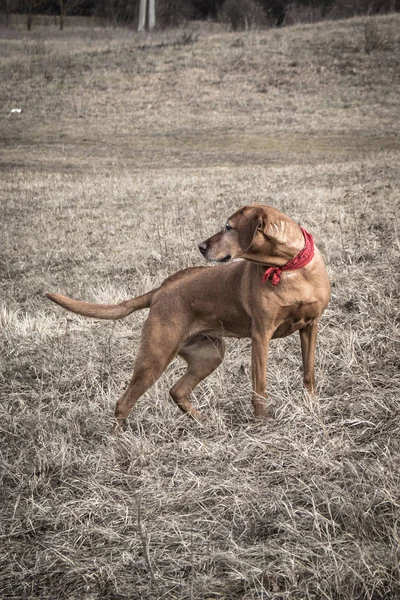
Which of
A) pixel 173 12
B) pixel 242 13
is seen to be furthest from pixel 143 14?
pixel 173 12

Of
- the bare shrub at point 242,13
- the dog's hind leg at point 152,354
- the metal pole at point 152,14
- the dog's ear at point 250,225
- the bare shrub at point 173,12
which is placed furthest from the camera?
the bare shrub at point 173,12

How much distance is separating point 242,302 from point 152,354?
0.62 metres

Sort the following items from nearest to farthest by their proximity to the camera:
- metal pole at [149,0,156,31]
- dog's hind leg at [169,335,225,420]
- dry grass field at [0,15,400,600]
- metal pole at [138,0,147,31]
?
dry grass field at [0,15,400,600] → dog's hind leg at [169,335,225,420] → metal pole at [138,0,147,31] → metal pole at [149,0,156,31]

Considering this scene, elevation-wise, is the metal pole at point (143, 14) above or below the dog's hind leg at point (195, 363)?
below

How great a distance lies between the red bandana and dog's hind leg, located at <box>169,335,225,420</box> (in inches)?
26.1

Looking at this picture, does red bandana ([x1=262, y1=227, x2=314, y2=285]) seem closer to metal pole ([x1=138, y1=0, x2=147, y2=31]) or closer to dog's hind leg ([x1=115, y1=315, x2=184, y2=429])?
dog's hind leg ([x1=115, y1=315, x2=184, y2=429])

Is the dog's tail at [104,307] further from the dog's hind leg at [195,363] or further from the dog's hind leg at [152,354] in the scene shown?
the dog's hind leg at [195,363]

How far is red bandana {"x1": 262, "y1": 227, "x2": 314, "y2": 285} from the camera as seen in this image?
14.3 feet

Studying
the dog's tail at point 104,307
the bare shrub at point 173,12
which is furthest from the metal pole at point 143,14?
the dog's tail at point 104,307

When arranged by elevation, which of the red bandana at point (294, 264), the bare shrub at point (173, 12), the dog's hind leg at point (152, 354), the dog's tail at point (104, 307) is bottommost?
the bare shrub at point (173, 12)

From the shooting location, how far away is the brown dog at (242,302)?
434 cm

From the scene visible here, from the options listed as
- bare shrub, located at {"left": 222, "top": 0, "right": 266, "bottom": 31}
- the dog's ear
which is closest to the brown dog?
the dog's ear

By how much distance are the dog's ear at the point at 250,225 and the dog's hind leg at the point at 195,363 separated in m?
0.78

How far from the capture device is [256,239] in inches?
172
